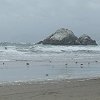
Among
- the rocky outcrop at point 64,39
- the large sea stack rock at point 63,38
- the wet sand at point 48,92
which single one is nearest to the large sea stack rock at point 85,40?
the rocky outcrop at point 64,39

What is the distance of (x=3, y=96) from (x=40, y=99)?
1.14 meters

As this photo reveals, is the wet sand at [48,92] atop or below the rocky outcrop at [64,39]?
below

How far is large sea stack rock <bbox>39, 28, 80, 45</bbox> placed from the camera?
85438mm

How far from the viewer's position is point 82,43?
291 ft

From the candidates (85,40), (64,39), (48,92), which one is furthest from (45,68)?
(85,40)

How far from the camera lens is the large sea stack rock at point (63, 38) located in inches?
3364

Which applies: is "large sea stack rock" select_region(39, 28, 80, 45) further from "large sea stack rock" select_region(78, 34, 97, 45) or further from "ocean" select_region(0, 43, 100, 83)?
"ocean" select_region(0, 43, 100, 83)

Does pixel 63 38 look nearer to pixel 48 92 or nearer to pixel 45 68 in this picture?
pixel 45 68

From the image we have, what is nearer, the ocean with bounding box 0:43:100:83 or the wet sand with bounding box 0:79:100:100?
the wet sand with bounding box 0:79:100:100

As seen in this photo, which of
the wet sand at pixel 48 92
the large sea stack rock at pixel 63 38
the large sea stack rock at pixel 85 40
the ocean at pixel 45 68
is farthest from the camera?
the large sea stack rock at pixel 85 40

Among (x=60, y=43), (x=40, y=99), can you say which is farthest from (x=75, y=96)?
(x=60, y=43)

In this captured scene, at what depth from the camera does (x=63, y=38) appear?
85.8m

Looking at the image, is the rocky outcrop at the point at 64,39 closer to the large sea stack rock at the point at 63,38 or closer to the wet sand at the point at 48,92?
the large sea stack rock at the point at 63,38

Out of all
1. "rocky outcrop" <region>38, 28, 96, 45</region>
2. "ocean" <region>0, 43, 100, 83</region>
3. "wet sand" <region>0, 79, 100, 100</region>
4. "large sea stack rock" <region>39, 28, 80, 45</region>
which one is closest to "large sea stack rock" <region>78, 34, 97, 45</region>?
"rocky outcrop" <region>38, 28, 96, 45</region>
